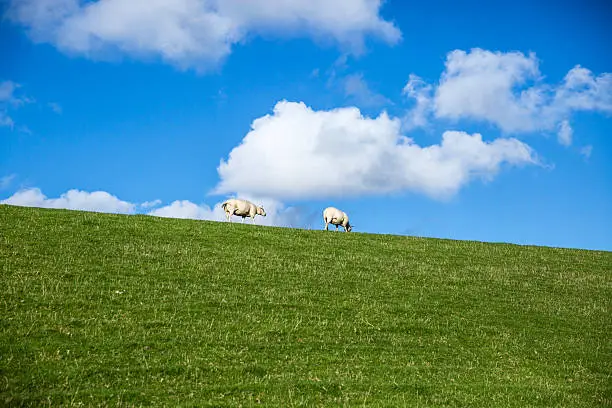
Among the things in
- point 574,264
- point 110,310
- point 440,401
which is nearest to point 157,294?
point 110,310

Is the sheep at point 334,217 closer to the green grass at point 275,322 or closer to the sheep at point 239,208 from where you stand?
the sheep at point 239,208

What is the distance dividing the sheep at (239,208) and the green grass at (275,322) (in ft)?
29.6

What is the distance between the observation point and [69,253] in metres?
28.1

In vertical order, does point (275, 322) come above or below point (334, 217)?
below

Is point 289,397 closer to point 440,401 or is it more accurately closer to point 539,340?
point 440,401

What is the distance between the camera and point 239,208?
47469 millimetres

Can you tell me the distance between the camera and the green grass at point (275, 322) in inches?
624

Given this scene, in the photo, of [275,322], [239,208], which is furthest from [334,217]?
[275,322]

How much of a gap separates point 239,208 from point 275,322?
2668cm

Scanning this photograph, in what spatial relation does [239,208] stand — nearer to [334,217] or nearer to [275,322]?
[334,217]

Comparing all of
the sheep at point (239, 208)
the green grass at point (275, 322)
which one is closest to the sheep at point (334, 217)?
the sheep at point (239, 208)

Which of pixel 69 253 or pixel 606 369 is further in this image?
pixel 69 253

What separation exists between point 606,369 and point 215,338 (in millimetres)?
13604

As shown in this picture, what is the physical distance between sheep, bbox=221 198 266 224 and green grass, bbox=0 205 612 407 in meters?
9.03
